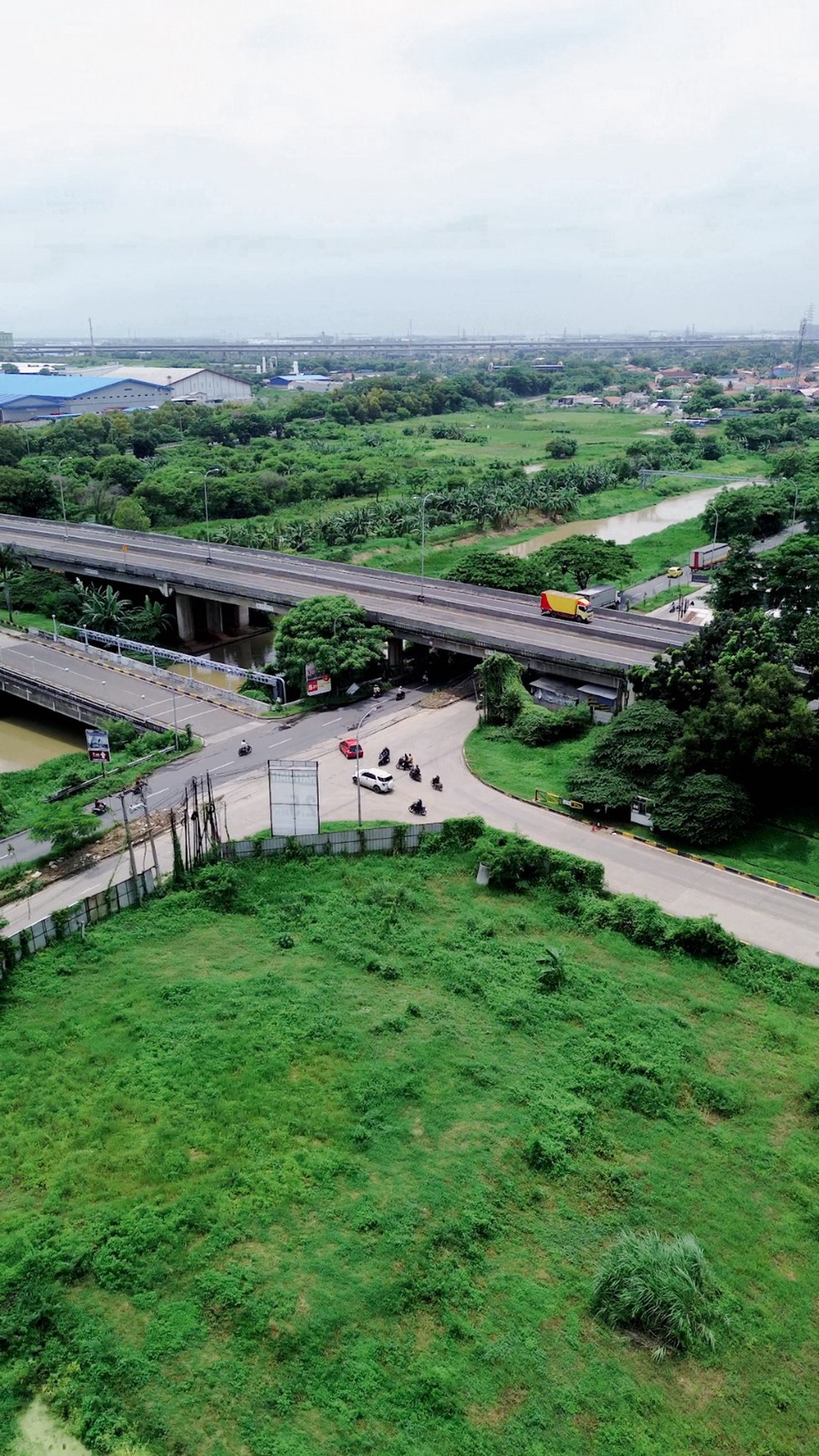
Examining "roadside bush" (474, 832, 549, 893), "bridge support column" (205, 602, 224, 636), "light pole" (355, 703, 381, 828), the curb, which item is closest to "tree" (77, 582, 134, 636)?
"bridge support column" (205, 602, 224, 636)

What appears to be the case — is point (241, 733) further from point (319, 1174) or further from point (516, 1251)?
point (516, 1251)

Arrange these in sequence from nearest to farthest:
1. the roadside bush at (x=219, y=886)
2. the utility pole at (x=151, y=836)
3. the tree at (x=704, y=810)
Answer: the roadside bush at (x=219, y=886) → the utility pole at (x=151, y=836) → the tree at (x=704, y=810)

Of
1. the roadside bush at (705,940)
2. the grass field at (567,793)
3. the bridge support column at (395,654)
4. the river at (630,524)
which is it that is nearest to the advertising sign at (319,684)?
the bridge support column at (395,654)

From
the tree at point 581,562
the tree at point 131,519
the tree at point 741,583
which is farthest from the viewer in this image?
the tree at point 131,519

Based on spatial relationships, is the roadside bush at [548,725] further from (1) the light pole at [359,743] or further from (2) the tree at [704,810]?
(2) the tree at [704,810]

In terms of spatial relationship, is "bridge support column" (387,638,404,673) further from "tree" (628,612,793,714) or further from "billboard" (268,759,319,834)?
"billboard" (268,759,319,834)

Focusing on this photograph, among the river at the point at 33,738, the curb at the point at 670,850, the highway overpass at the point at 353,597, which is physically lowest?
the river at the point at 33,738

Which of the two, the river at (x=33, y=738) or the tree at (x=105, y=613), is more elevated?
the tree at (x=105, y=613)

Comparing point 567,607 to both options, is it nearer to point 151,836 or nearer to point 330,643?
point 330,643
